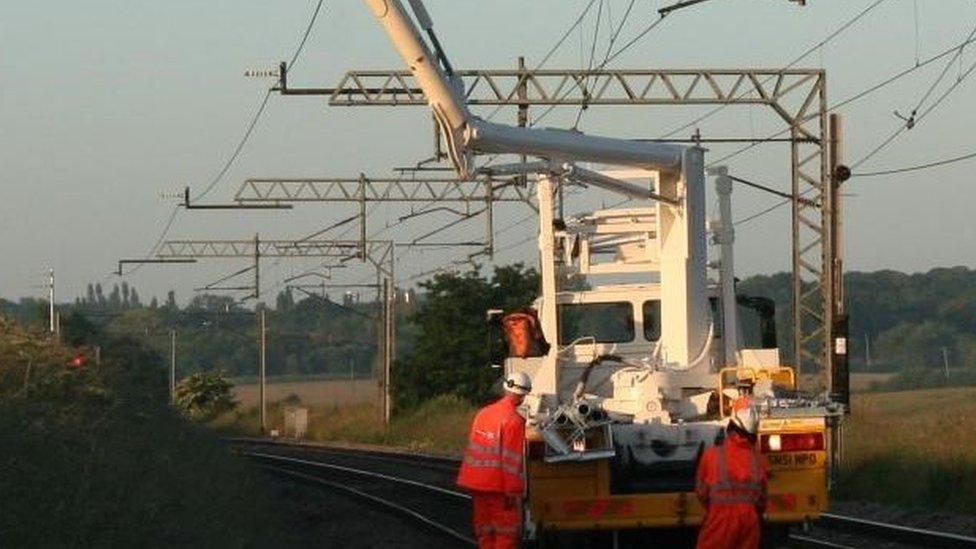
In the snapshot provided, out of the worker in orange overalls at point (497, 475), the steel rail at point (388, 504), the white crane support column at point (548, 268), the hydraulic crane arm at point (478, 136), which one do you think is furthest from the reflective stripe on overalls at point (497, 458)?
the steel rail at point (388, 504)

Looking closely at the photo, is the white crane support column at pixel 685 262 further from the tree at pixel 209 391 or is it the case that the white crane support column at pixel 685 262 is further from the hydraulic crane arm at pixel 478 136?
the tree at pixel 209 391

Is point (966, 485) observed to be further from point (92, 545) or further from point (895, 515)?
point (92, 545)

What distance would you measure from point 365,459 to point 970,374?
70187 mm

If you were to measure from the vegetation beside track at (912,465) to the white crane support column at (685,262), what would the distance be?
24.8ft

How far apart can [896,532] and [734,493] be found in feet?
29.5

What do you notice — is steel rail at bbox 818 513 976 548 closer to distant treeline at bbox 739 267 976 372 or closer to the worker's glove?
the worker's glove

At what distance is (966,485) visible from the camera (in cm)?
2802

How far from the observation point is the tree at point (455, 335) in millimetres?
65562

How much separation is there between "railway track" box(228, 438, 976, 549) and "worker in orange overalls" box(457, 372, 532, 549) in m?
6.68

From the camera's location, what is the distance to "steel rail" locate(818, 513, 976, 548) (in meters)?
A: 21.6

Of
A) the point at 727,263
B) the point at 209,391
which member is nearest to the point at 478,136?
the point at 727,263

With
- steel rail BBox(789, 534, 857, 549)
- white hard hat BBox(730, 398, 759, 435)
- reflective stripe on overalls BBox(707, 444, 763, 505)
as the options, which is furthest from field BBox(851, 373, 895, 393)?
reflective stripe on overalls BBox(707, 444, 763, 505)

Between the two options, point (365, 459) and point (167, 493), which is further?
point (365, 459)

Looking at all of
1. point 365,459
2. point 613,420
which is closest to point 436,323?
point 365,459
